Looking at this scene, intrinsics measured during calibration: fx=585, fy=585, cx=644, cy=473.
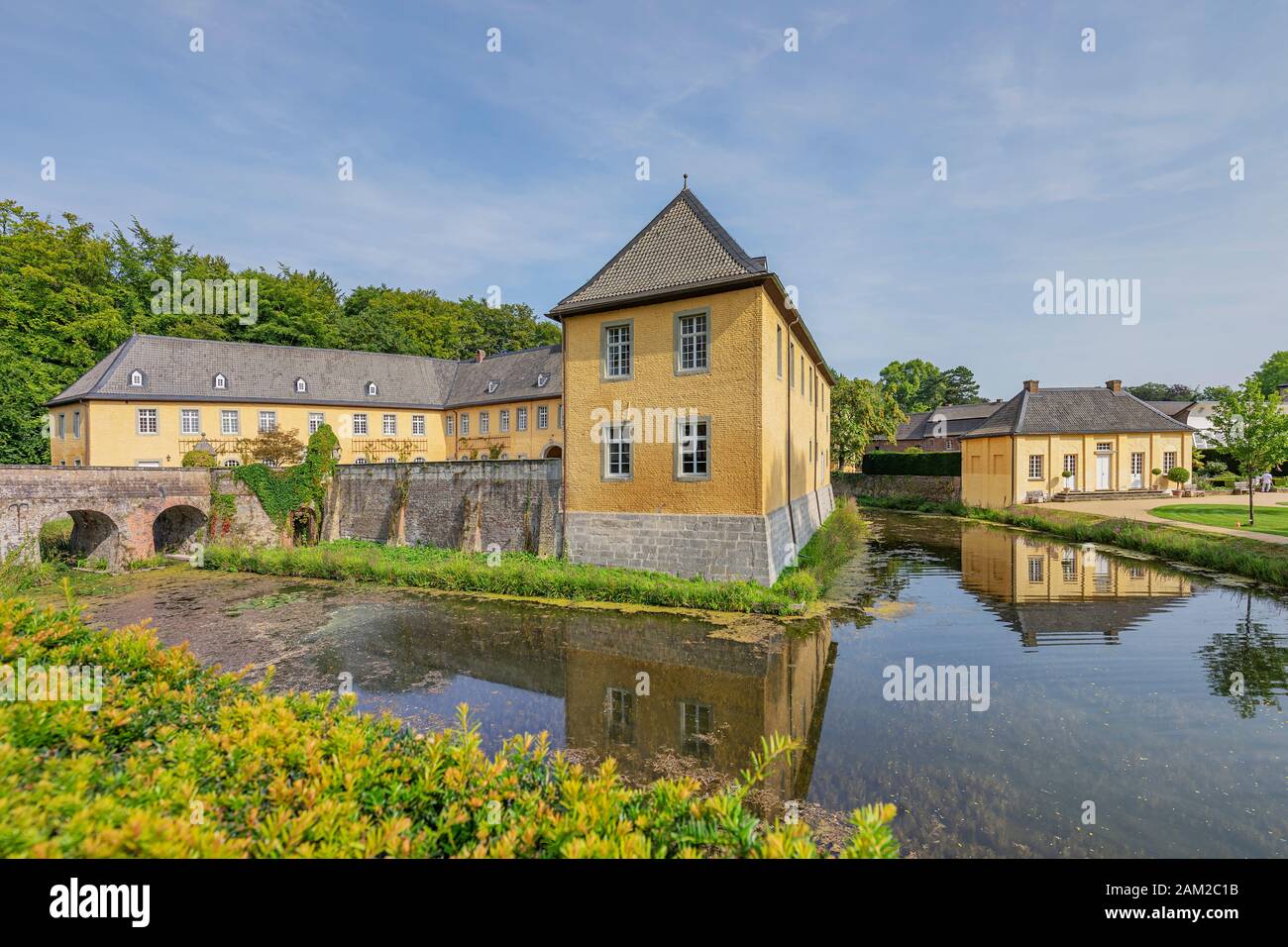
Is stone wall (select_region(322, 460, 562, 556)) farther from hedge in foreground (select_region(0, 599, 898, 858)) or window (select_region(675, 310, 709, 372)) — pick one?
hedge in foreground (select_region(0, 599, 898, 858))

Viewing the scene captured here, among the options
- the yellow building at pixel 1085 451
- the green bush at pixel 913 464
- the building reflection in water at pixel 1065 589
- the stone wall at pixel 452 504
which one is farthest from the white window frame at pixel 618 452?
the green bush at pixel 913 464

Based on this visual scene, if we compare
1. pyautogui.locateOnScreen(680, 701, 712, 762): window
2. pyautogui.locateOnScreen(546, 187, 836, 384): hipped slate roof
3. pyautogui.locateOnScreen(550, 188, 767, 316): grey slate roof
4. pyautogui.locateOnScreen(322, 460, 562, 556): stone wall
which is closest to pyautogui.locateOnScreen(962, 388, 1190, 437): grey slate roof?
pyautogui.locateOnScreen(546, 187, 836, 384): hipped slate roof

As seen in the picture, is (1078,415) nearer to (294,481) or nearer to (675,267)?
(675,267)

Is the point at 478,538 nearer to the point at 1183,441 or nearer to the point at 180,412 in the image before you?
the point at 180,412

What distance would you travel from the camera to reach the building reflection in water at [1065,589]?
12148 millimetres

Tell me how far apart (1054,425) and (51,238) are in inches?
2543

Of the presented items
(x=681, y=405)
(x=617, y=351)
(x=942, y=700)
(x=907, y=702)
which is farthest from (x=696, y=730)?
(x=617, y=351)

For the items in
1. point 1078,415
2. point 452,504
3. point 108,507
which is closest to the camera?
point 108,507

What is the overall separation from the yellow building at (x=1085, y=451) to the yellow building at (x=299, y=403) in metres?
25.1

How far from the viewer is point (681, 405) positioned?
15344 millimetres

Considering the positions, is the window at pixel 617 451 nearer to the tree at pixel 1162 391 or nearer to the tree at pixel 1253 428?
the tree at pixel 1253 428

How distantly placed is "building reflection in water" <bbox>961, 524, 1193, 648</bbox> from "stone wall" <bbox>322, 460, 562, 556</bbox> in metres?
12.2

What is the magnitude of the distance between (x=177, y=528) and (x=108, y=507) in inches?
136

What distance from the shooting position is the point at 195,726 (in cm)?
361
